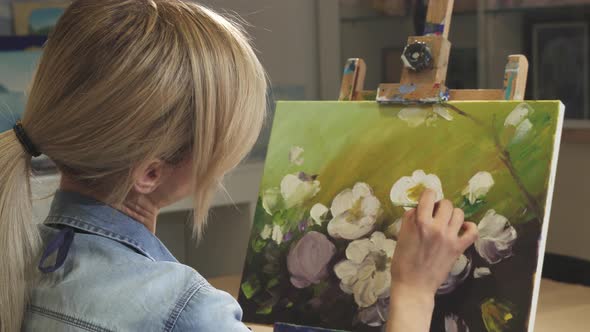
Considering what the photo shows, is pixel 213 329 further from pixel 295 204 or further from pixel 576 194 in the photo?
pixel 576 194

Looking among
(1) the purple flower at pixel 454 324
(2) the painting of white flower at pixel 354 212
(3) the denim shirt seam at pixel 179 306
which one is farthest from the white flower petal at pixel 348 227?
(3) the denim shirt seam at pixel 179 306

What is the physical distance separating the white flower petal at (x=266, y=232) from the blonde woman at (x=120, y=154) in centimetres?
47

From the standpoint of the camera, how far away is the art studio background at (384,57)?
2.61m

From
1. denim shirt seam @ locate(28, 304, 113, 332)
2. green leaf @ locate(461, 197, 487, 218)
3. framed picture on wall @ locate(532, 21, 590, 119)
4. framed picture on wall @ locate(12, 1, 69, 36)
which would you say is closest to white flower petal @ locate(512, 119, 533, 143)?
green leaf @ locate(461, 197, 487, 218)

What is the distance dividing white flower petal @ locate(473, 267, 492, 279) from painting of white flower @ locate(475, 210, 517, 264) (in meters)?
0.02

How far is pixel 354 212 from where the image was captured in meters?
1.46

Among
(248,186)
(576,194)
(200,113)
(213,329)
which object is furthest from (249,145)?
(576,194)

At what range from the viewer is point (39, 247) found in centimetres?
99

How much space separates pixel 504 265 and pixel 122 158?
672 mm

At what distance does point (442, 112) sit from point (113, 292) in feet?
2.44

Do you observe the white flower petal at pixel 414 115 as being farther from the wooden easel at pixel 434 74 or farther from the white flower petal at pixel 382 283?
the white flower petal at pixel 382 283

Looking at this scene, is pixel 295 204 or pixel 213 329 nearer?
pixel 213 329

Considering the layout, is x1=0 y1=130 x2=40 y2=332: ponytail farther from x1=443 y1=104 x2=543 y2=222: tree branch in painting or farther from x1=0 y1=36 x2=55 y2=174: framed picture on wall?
x1=0 y1=36 x2=55 y2=174: framed picture on wall

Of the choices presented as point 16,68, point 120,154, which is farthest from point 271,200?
point 16,68
